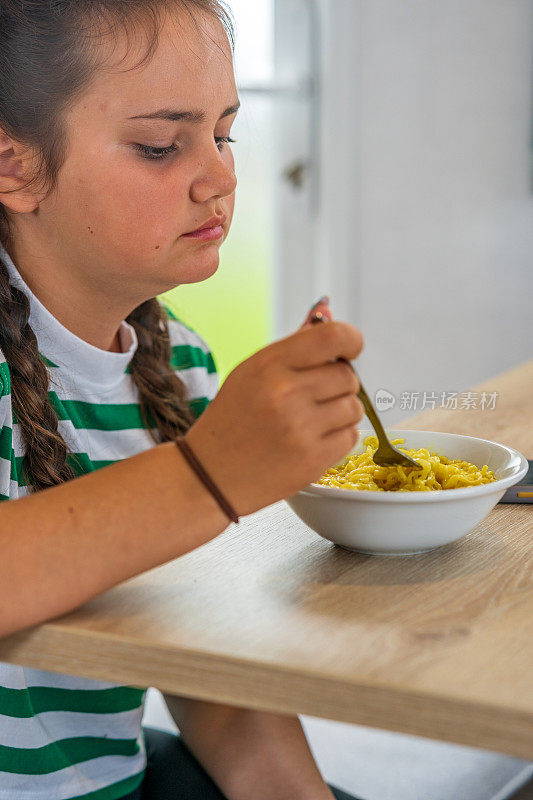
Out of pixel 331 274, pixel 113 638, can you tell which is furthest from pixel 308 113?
pixel 113 638

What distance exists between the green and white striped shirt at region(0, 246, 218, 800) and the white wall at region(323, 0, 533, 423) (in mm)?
2078

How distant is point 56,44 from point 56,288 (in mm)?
223

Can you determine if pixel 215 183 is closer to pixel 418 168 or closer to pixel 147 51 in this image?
pixel 147 51

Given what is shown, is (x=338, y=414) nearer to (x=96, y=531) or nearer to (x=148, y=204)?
(x=96, y=531)

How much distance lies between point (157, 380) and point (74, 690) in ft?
1.12

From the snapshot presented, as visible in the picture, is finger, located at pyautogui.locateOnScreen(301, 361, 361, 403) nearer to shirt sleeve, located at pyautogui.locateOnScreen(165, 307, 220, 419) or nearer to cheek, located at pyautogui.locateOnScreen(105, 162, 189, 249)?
cheek, located at pyautogui.locateOnScreen(105, 162, 189, 249)

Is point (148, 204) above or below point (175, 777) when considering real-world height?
above

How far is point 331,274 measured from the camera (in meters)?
3.08

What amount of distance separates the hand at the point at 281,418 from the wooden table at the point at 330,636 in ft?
0.24

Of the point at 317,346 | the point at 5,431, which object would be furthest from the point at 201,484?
the point at 5,431

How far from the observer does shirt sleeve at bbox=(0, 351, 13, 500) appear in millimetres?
739

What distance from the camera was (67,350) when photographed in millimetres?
900

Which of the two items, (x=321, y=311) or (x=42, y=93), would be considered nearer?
(x=321, y=311)

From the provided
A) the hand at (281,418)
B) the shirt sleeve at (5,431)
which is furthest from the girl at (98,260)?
the hand at (281,418)
